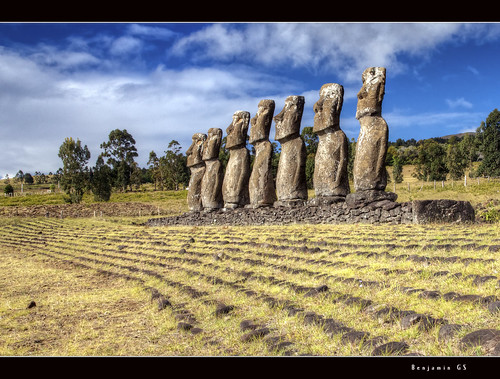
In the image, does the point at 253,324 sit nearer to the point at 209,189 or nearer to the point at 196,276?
the point at 196,276

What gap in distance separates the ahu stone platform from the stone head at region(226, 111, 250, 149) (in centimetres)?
275

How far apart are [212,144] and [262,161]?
14.3ft

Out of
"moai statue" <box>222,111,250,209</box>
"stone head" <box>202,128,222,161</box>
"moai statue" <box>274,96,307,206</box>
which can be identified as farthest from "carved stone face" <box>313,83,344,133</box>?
"stone head" <box>202,128,222,161</box>

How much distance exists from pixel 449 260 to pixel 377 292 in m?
1.21

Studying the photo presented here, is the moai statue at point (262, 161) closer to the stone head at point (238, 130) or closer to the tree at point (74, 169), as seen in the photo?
the stone head at point (238, 130)

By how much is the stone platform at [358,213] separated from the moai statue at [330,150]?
0.54 m

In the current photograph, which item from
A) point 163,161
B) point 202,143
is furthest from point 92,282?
point 163,161

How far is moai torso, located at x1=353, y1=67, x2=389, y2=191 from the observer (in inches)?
477

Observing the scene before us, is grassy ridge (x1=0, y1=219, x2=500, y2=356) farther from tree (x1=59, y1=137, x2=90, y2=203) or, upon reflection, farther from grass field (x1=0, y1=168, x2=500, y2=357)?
tree (x1=59, y1=137, x2=90, y2=203)

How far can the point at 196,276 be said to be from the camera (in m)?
8.14

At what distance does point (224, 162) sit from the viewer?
53.8 m

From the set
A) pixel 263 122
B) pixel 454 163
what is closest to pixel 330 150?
pixel 263 122

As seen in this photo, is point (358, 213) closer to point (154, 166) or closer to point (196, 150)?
point (196, 150)
